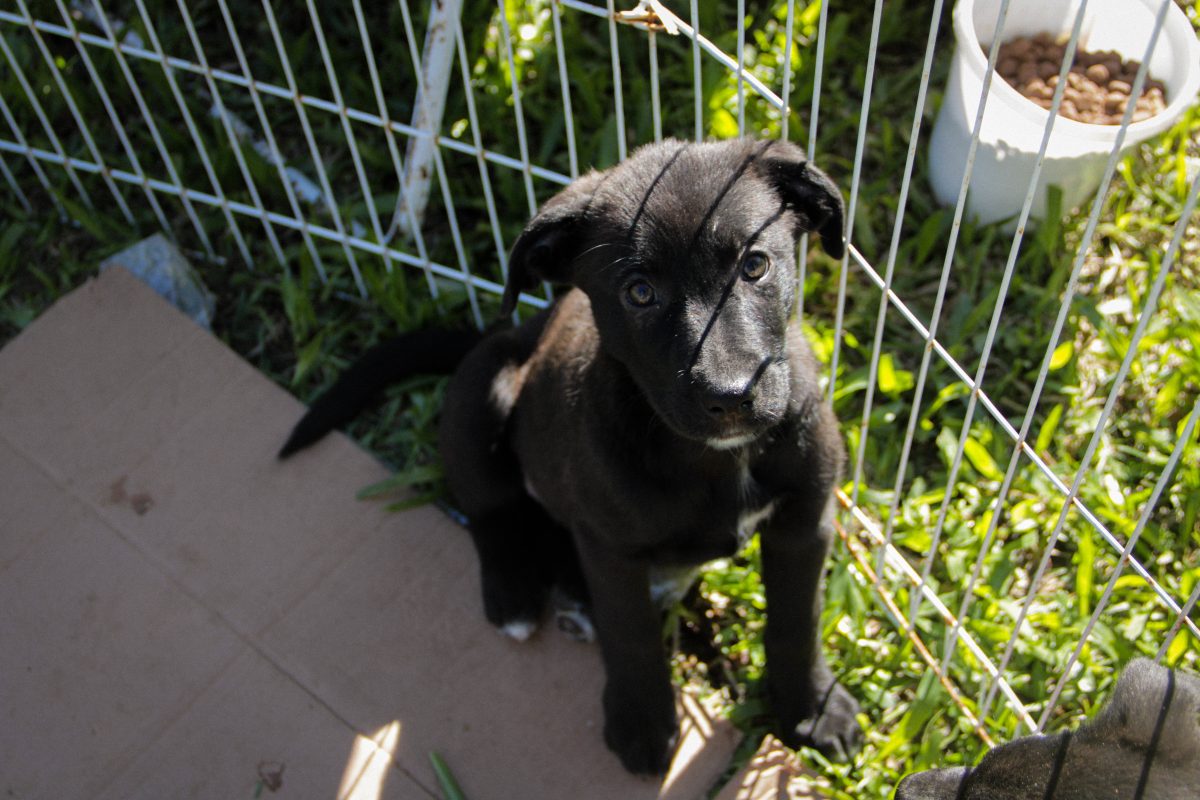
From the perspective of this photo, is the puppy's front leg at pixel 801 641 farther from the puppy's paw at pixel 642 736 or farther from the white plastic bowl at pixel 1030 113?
the white plastic bowl at pixel 1030 113

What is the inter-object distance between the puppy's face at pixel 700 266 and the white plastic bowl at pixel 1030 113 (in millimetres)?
1355

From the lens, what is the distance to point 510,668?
3.15 metres

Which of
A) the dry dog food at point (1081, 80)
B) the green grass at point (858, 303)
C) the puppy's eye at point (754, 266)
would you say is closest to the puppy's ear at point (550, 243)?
the puppy's eye at point (754, 266)

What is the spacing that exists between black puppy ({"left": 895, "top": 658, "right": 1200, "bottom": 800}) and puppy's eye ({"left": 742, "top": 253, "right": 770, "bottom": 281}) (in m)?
0.97

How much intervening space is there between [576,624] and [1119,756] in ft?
4.99

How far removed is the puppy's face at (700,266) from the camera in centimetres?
213

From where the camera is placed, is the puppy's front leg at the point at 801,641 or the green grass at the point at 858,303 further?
the green grass at the point at 858,303

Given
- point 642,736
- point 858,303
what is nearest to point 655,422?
point 642,736

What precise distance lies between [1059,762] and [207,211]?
Answer: 3.25 m

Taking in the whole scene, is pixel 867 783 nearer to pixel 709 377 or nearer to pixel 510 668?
pixel 510 668

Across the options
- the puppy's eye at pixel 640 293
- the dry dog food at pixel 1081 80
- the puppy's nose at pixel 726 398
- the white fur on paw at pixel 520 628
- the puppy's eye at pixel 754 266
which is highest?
the puppy's eye at pixel 754 266

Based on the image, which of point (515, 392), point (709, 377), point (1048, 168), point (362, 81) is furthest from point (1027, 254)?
point (362, 81)

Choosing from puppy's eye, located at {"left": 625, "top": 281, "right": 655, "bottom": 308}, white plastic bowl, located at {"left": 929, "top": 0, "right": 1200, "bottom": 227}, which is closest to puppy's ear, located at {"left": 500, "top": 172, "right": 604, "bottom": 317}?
puppy's eye, located at {"left": 625, "top": 281, "right": 655, "bottom": 308}

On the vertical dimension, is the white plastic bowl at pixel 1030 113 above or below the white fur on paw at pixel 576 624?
above
